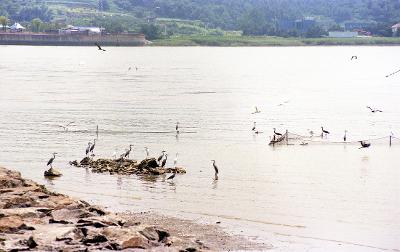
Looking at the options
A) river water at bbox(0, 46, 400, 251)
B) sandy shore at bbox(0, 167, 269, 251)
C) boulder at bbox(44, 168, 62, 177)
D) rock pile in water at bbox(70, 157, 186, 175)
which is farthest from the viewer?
rock pile in water at bbox(70, 157, 186, 175)

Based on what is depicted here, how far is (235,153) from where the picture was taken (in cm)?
4500

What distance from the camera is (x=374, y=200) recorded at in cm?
3269

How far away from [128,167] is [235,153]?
8.28m

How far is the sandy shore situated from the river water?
1500 millimetres

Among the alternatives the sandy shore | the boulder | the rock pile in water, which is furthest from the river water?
the sandy shore

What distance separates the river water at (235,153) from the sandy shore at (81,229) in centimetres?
150

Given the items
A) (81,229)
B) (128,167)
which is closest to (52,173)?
(128,167)

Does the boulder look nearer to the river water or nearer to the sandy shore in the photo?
the river water

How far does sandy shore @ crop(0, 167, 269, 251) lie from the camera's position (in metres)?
22.3

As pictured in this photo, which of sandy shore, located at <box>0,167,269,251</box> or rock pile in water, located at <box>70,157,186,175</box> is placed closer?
sandy shore, located at <box>0,167,269,251</box>

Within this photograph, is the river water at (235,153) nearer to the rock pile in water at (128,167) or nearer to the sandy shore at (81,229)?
the rock pile in water at (128,167)

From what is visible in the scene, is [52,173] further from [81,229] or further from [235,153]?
[81,229]

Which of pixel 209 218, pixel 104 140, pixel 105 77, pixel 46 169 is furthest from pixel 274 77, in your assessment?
pixel 209 218

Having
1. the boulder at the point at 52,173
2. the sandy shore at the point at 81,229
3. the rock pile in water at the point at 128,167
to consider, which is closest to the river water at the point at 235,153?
the boulder at the point at 52,173
